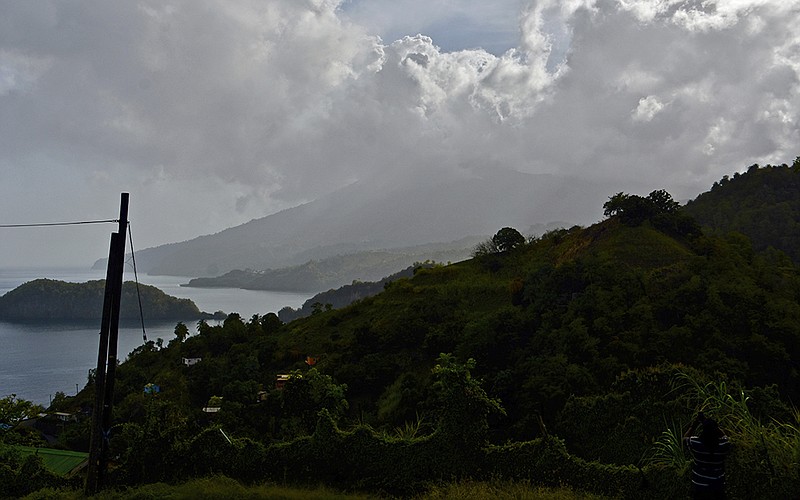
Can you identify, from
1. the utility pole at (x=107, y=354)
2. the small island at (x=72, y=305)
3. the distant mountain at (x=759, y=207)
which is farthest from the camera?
the small island at (x=72, y=305)

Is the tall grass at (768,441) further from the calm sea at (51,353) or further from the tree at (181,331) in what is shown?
the calm sea at (51,353)

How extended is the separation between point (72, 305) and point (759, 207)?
14674cm

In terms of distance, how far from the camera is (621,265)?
3419 centimetres

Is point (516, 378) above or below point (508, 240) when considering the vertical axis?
below

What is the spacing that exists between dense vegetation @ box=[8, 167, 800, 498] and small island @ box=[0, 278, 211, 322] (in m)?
82.7

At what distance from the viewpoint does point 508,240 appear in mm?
50281

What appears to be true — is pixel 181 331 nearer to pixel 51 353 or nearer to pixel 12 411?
pixel 12 411

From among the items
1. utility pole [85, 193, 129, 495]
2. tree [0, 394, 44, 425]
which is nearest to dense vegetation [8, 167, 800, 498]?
utility pole [85, 193, 129, 495]

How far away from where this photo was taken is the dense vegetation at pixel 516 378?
1063cm

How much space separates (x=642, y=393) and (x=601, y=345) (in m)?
14.8

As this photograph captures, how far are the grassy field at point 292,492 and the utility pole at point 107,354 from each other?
2.57ft

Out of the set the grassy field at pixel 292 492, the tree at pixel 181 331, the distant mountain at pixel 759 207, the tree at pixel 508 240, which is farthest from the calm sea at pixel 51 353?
the distant mountain at pixel 759 207

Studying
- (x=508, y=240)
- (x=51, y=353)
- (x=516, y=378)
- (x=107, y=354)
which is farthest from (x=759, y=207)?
(x=51, y=353)

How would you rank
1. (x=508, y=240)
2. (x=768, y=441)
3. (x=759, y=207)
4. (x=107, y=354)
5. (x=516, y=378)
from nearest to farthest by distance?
(x=768, y=441), (x=107, y=354), (x=516, y=378), (x=508, y=240), (x=759, y=207)
